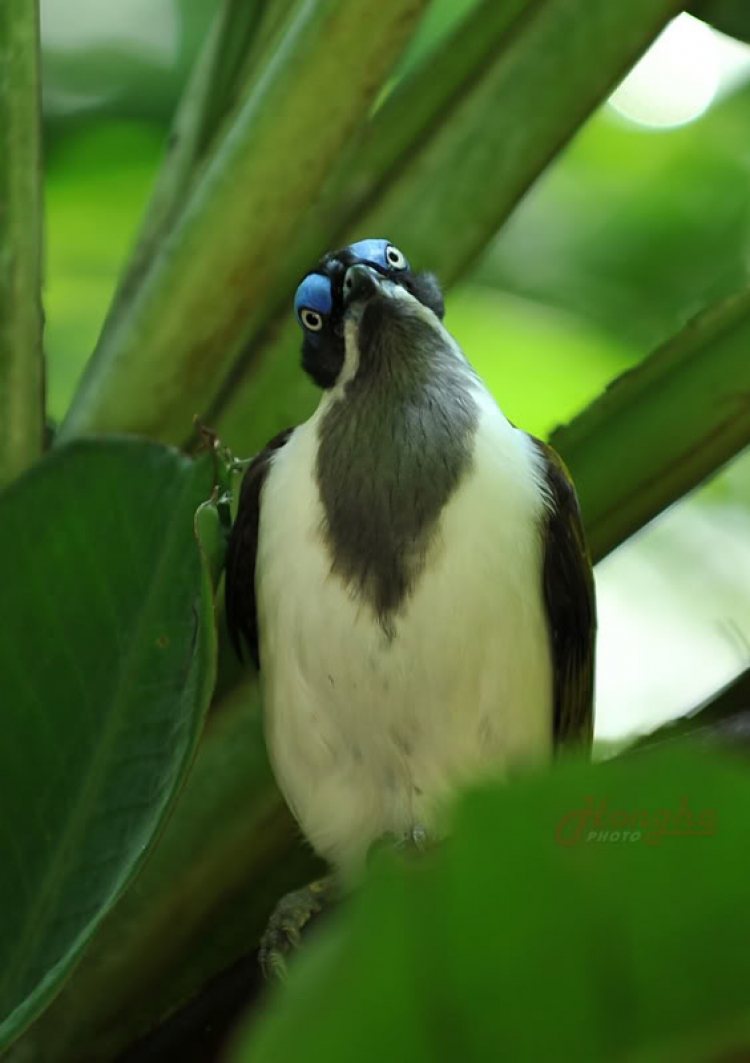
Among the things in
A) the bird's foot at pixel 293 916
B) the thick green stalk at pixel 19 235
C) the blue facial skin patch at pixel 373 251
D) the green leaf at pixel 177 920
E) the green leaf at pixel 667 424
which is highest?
the thick green stalk at pixel 19 235

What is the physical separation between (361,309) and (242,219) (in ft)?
0.36

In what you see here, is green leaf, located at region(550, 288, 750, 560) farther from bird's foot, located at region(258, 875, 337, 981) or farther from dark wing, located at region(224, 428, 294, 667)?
bird's foot, located at region(258, 875, 337, 981)

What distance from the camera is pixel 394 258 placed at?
957mm

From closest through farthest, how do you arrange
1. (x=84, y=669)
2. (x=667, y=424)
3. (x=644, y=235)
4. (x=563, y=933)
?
(x=563, y=933) → (x=84, y=669) → (x=667, y=424) → (x=644, y=235)

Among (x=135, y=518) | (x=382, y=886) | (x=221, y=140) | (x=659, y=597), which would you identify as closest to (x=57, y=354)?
(x=221, y=140)

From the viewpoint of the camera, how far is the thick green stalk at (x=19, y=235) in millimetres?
974

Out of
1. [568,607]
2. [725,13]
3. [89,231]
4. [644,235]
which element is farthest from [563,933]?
[89,231]

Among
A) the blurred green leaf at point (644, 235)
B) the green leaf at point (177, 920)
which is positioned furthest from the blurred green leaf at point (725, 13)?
the green leaf at point (177, 920)

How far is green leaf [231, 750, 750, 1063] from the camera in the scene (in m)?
0.37

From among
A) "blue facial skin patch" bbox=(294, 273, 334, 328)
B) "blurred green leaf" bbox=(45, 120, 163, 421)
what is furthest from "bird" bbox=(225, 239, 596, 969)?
"blurred green leaf" bbox=(45, 120, 163, 421)

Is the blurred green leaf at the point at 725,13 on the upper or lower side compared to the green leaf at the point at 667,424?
upper

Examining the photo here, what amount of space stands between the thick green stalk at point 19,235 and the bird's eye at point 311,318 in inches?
7.7

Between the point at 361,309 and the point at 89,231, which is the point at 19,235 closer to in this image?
the point at 361,309

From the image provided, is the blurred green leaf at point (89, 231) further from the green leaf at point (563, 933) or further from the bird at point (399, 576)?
the green leaf at point (563, 933)
